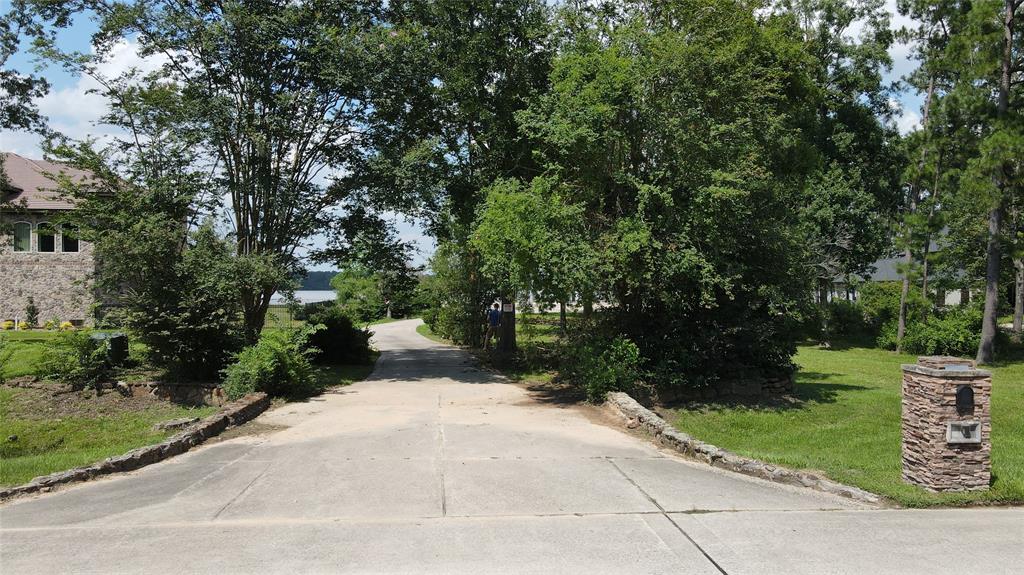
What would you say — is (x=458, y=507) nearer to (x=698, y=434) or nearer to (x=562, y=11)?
(x=698, y=434)

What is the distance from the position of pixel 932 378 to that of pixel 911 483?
1.18 meters

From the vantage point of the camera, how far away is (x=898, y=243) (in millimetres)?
24547

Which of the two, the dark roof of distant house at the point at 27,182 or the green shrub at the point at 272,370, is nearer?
the green shrub at the point at 272,370

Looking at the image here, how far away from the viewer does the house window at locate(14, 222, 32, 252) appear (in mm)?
33938

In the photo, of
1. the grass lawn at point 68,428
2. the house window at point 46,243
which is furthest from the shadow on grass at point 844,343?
the house window at point 46,243

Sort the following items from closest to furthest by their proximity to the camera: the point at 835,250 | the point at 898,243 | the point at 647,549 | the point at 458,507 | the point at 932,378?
1. the point at 647,549
2. the point at 458,507
3. the point at 932,378
4. the point at 898,243
5. the point at 835,250

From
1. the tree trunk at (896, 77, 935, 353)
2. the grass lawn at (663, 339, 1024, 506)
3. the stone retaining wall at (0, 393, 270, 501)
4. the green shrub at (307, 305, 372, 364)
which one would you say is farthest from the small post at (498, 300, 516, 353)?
the tree trunk at (896, 77, 935, 353)

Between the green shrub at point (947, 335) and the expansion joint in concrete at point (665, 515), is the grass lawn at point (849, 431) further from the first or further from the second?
the green shrub at point (947, 335)

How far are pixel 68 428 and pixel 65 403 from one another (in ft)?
7.12

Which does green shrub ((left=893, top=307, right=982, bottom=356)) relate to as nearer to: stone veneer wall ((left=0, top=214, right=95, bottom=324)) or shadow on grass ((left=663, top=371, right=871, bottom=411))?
shadow on grass ((left=663, top=371, right=871, bottom=411))

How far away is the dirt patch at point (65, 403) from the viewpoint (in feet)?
42.5

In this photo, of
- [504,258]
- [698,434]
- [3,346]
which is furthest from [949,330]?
[3,346]

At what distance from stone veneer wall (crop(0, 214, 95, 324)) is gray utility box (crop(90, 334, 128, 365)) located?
20.2m

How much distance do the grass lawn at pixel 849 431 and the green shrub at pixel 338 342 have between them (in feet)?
36.8
